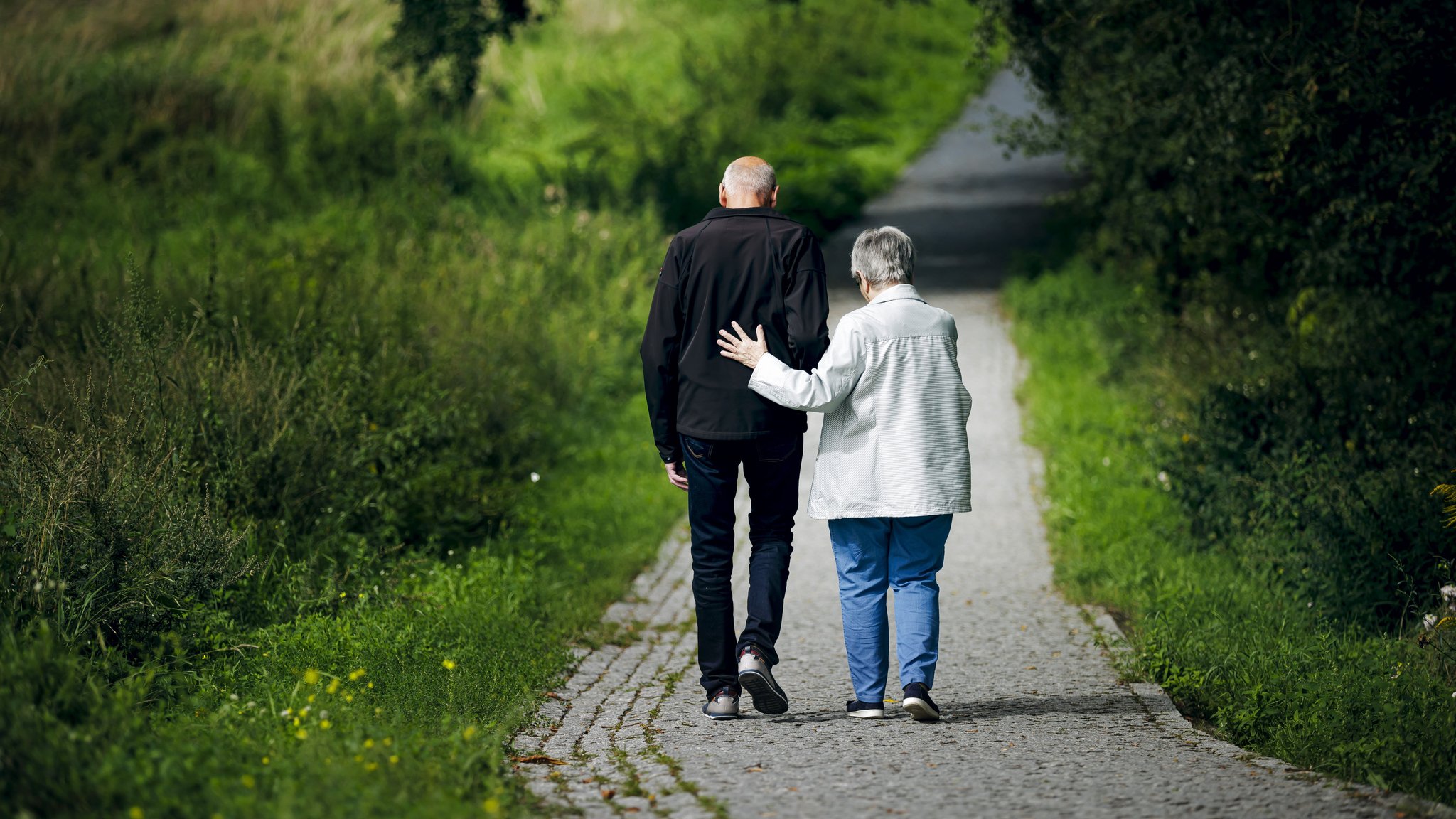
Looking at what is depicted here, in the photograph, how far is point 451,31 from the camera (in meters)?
14.6

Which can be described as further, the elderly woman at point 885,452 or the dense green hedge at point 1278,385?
the dense green hedge at point 1278,385

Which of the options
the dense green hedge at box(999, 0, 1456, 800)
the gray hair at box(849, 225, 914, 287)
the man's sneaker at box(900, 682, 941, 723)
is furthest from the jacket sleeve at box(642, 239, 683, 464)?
the dense green hedge at box(999, 0, 1456, 800)

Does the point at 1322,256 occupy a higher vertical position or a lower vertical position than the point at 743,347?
higher

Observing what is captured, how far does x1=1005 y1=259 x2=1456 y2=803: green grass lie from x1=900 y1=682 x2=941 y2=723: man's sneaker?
1135mm

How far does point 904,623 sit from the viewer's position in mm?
5211

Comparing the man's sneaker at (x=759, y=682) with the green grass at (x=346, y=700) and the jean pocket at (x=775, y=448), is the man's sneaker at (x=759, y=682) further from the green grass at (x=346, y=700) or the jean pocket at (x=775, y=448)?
the green grass at (x=346, y=700)

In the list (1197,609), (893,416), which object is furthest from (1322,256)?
(893,416)

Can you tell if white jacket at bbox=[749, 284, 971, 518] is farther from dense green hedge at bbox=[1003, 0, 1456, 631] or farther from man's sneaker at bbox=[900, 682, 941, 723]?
dense green hedge at bbox=[1003, 0, 1456, 631]

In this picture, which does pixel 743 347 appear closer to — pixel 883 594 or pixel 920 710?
pixel 883 594

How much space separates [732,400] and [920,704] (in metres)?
1.29

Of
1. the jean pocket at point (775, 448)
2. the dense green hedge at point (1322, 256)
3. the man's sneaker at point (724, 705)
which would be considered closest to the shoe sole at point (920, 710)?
the man's sneaker at point (724, 705)

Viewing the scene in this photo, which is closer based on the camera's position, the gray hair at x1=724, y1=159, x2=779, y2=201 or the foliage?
the gray hair at x1=724, y1=159, x2=779, y2=201

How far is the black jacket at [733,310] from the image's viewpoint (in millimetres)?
5082

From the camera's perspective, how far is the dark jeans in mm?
5195
